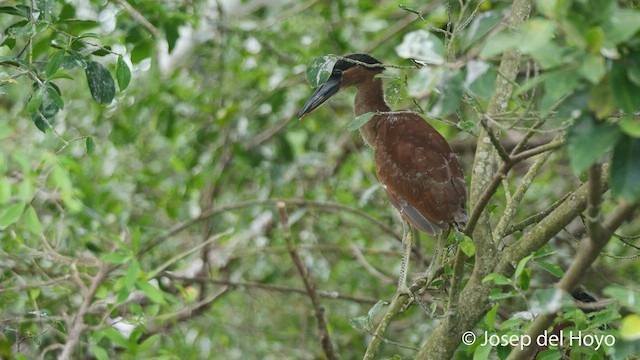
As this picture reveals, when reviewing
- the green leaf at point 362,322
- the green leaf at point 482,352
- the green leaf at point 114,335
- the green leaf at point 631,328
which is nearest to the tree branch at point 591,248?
the green leaf at point 631,328

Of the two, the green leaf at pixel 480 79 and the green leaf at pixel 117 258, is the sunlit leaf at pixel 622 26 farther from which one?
the green leaf at pixel 117 258

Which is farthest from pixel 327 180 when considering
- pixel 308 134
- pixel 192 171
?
pixel 192 171

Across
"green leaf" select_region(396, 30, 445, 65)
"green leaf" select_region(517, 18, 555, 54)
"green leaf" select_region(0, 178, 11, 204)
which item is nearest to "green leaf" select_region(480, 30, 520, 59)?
"green leaf" select_region(517, 18, 555, 54)

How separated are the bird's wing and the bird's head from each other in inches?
11.8

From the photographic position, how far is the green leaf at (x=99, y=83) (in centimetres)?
208

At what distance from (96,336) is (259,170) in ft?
5.39

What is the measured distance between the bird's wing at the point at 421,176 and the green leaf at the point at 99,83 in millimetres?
917

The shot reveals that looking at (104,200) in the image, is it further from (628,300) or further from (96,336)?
Result: (628,300)

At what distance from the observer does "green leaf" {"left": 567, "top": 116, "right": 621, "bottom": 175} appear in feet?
3.66

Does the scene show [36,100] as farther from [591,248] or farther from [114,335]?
[591,248]

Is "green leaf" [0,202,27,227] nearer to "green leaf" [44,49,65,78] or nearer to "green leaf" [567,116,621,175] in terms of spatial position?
"green leaf" [44,49,65,78]

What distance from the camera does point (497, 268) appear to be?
2035 millimetres

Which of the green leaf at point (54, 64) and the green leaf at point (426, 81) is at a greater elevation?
the green leaf at point (426, 81)

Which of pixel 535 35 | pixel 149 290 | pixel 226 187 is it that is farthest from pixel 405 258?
pixel 226 187
